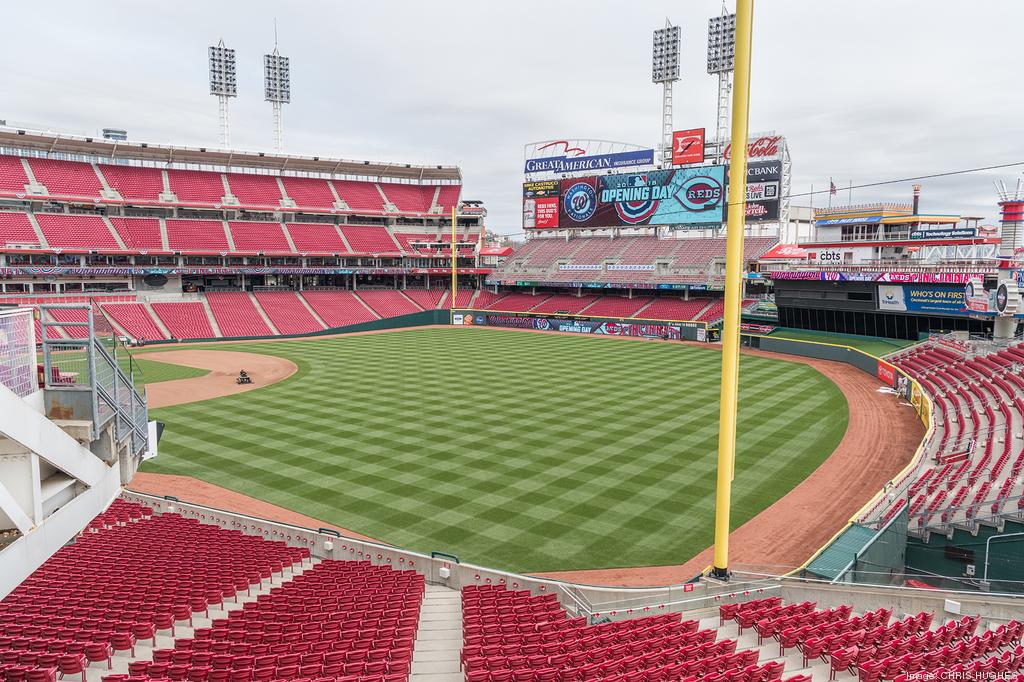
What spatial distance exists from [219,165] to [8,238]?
948 inches

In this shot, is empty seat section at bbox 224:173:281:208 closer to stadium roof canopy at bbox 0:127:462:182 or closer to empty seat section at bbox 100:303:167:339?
stadium roof canopy at bbox 0:127:462:182

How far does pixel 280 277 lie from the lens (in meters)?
77.1

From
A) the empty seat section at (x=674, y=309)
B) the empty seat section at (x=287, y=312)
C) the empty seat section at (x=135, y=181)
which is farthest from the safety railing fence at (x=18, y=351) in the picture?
the empty seat section at (x=135, y=181)

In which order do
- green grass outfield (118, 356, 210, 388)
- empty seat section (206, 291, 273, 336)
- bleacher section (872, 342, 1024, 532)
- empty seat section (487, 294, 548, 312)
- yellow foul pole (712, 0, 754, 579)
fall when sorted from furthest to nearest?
empty seat section (487, 294, 548, 312) → empty seat section (206, 291, 273, 336) → green grass outfield (118, 356, 210, 388) → bleacher section (872, 342, 1024, 532) → yellow foul pole (712, 0, 754, 579)

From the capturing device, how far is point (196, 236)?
70.0 meters

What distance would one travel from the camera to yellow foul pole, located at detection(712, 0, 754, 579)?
36.9 feet

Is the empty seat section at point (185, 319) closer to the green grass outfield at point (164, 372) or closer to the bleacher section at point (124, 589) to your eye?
the green grass outfield at point (164, 372)

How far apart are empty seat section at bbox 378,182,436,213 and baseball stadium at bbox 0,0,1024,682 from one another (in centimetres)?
1884

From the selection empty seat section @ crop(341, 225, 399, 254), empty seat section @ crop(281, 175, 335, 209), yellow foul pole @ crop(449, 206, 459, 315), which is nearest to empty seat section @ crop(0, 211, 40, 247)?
empty seat section @ crop(281, 175, 335, 209)

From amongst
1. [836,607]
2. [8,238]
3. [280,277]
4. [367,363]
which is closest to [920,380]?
[836,607]

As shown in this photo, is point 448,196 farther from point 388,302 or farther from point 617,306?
point 617,306

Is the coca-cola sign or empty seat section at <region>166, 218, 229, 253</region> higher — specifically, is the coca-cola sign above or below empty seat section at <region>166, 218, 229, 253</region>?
above

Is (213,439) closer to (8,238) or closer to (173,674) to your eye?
(173,674)

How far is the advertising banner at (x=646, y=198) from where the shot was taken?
65438mm
